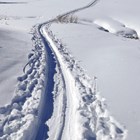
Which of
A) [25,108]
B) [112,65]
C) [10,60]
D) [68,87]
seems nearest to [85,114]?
[25,108]

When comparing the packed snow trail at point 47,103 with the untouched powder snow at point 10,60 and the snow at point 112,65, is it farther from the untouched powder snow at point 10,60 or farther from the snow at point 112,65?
the snow at point 112,65

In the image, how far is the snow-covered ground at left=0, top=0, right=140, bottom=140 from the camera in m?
6.87

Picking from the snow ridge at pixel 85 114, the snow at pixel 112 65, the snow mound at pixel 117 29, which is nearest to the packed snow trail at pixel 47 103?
the snow ridge at pixel 85 114

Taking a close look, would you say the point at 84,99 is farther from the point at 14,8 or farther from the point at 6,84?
the point at 14,8

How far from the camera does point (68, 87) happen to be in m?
9.20

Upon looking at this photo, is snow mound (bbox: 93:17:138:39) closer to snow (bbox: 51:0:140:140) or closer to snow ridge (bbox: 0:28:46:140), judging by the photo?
snow (bbox: 51:0:140:140)

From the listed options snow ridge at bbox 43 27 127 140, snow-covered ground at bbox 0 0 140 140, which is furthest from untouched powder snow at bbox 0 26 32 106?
snow ridge at bbox 43 27 127 140

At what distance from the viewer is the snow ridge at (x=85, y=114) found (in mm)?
6664

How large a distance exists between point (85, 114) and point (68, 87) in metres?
1.76

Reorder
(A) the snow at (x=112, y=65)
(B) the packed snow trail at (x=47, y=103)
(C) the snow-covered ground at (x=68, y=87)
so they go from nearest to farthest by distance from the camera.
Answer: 1. (B) the packed snow trail at (x=47, y=103)
2. (C) the snow-covered ground at (x=68, y=87)
3. (A) the snow at (x=112, y=65)

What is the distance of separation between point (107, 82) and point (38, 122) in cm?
313

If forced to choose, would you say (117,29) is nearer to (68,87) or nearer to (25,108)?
(68,87)

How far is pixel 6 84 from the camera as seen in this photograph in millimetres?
8992

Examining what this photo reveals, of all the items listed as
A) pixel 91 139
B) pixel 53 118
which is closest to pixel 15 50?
pixel 53 118
